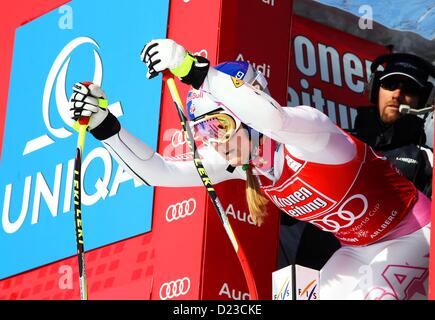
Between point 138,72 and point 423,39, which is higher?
point 423,39

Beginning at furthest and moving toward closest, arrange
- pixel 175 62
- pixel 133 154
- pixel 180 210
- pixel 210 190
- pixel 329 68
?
pixel 329 68, pixel 180 210, pixel 133 154, pixel 210 190, pixel 175 62

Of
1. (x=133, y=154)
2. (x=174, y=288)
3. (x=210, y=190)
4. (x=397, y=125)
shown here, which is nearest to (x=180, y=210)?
(x=174, y=288)

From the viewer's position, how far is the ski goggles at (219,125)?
17.3 ft

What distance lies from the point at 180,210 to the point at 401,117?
131 cm

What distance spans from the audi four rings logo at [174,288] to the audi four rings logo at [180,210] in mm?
344

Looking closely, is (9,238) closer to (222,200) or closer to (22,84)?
(22,84)

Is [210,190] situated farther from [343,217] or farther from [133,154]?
[343,217]

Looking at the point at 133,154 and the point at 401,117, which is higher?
the point at 401,117

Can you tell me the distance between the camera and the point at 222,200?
20.4 feet

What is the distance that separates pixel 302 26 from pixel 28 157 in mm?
1944

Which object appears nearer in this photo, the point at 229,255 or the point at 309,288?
the point at 309,288

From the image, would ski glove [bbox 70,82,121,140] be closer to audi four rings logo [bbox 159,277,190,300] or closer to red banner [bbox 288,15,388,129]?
audi four rings logo [bbox 159,277,190,300]

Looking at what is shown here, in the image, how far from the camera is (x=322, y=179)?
5242mm
